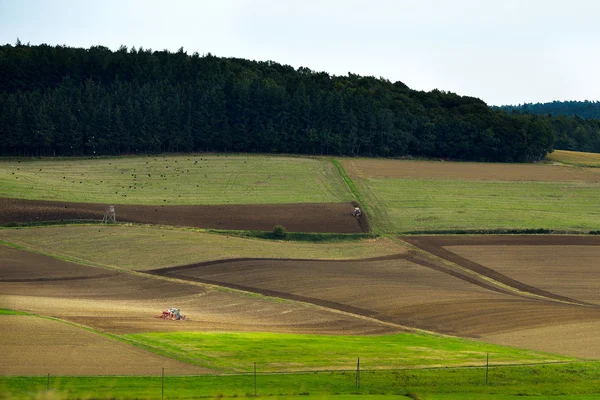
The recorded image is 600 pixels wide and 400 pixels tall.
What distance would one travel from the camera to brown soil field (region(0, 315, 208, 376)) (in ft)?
140

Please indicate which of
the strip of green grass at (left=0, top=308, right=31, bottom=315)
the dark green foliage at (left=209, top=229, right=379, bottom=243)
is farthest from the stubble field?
the dark green foliage at (left=209, top=229, right=379, bottom=243)

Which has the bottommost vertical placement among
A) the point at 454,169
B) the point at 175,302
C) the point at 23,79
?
the point at 175,302

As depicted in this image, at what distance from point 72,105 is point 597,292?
82749 mm

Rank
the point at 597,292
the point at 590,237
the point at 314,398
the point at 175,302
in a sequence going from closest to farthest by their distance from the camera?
1. the point at 314,398
2. the point at 175,302
3. the point at 597,292
4. the point at 590,237

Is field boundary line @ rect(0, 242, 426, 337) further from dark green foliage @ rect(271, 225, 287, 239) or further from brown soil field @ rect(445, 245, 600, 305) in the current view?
brown soil field @ rect(445, 245, 600, 305)

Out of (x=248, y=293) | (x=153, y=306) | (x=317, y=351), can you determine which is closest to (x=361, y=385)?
(x=317, y=351)

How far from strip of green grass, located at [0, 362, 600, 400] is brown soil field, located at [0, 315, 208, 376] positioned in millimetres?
1291

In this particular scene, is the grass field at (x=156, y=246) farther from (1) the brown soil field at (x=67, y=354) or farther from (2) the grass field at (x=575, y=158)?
(2) the grass field at (x=575, y=158)

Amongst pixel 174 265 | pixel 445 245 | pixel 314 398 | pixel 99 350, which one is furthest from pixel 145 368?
pixel 445 245

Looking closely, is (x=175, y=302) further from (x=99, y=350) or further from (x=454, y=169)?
(x=454, y=169)

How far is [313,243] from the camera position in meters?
89.3

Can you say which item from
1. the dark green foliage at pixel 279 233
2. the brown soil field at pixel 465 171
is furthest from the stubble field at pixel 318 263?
the dark green foliage at pixel 279 233

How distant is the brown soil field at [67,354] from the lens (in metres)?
42.7

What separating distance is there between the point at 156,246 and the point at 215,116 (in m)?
60.2
